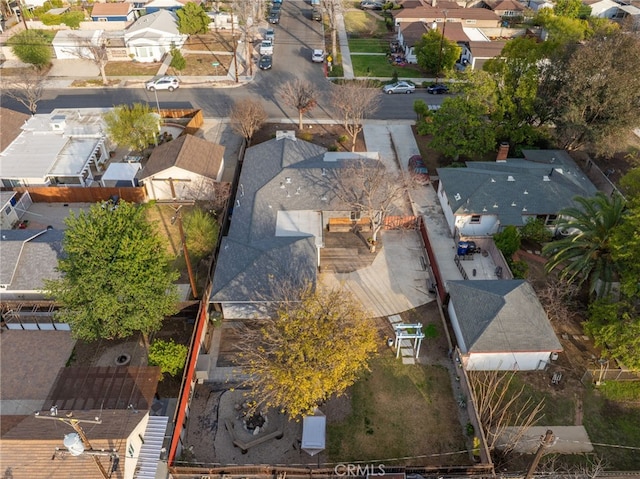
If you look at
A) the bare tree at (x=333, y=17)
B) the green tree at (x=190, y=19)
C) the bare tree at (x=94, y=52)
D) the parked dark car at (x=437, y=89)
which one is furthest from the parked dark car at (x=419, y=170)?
the green tree at (x=190, y=19)

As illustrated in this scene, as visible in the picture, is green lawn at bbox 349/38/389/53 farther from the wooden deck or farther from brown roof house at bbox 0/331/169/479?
brown roof house at bbox 0/331/169/479

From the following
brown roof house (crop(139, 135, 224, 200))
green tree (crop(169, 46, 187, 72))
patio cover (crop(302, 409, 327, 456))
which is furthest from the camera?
green tree (crop(169, 46, 187, 72))

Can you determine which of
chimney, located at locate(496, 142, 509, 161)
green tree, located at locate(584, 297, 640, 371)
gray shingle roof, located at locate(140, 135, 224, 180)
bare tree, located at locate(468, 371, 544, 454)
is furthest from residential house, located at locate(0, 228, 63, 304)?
chimney, located at locate(496, 142, 509, 161)

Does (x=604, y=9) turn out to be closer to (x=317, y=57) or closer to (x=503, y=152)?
(x=317, y=57)

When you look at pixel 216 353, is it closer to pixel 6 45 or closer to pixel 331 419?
pixel 331 419

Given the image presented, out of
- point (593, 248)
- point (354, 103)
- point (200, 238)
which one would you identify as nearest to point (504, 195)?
point (593, 248)

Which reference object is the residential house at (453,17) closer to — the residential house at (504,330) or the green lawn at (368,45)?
the green lawn at (368,45)

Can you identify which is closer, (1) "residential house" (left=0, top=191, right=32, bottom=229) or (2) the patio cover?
(2) the patio cover
